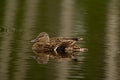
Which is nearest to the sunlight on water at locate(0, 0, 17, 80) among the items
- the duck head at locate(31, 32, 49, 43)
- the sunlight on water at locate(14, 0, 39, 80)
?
the sunlight on water at locate(14, 0, 39, 80)

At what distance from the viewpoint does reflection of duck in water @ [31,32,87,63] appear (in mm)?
14742

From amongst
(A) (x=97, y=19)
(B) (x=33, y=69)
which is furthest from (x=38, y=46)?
(A) (x=97, y=19)

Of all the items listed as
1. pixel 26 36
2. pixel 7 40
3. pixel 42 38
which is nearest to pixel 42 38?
pixel 42 38

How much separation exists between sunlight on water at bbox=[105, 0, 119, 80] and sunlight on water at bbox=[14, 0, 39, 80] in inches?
65.8

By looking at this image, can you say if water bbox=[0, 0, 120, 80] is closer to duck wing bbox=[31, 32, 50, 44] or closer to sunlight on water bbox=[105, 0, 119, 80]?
sunlight on water bbox=[105, 0, 119, 80]

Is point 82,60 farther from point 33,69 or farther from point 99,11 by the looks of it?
point 99,11

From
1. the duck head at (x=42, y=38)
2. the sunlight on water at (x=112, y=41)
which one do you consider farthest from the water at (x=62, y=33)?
the duck head at (x=42, y=38)

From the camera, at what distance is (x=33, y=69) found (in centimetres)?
1302

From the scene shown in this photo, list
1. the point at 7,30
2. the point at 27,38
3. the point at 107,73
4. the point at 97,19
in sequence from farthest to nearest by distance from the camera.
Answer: the point at 97,19 → the point at 7,30 → the point at 27,38 → the point at 107,73

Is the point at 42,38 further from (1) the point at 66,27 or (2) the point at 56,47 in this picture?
(1) the point at 66,27

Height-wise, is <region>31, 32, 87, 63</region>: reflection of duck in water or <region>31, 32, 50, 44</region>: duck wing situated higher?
<region>31, 32, 50, 44</region>: duck wing

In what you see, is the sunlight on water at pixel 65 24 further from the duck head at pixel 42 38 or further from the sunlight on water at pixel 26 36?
the duck head at pixel 42 38

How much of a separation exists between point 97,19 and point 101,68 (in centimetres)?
731

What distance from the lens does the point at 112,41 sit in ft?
53.2
